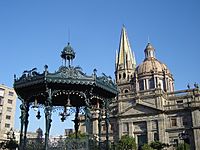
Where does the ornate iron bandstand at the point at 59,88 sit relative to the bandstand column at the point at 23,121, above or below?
above

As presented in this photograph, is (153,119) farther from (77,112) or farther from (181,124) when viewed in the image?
(77,112)

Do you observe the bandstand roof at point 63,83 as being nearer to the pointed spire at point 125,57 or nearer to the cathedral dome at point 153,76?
the cathedral dome at point 153,76

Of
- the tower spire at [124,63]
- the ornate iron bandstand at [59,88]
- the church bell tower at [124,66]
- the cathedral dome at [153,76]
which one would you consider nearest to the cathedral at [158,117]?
the cathedral dome at [153,76]

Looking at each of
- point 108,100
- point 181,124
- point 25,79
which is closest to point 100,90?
point 108,100

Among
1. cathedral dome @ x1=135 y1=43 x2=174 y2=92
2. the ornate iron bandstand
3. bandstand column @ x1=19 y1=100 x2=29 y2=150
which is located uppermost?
cathedral dome @ x1=135 y1=43 x2=174 y2=92

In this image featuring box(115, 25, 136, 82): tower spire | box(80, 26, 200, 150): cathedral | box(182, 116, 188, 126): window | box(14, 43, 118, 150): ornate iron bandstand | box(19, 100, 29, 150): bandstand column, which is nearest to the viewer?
box(14, 43, 118, 150): ornate iron bandstand

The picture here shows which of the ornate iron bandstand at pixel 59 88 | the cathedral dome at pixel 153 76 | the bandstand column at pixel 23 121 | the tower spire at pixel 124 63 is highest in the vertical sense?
the tower spire at pixel 124 63

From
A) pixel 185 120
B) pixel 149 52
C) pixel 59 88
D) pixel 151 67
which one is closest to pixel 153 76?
A: pixel 151 67

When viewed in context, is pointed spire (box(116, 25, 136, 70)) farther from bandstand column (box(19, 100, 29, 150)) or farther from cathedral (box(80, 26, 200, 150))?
bandstand column (box(19, 100, 29, 150))

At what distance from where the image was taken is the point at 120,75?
7500 cm

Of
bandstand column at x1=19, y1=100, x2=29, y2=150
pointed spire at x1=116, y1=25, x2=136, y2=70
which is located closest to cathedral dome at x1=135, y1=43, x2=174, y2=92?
pointed spire at x1=116, y1=25, x2=136, y2=70

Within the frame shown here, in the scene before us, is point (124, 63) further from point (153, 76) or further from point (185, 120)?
point (185, 120)

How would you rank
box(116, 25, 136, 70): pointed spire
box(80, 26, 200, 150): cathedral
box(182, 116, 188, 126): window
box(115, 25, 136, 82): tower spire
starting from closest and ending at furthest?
box(80, 26, 200, 150): cathedral
box(182, 116, 188, 126): window
box(115, 25, 136, 82): tower spire
box(116, 25, 136, 70): pointed spire

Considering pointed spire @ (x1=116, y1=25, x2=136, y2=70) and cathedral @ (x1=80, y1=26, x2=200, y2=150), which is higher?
pointed spire @ (x1=116, y1=25, x2=136, y2=70)
